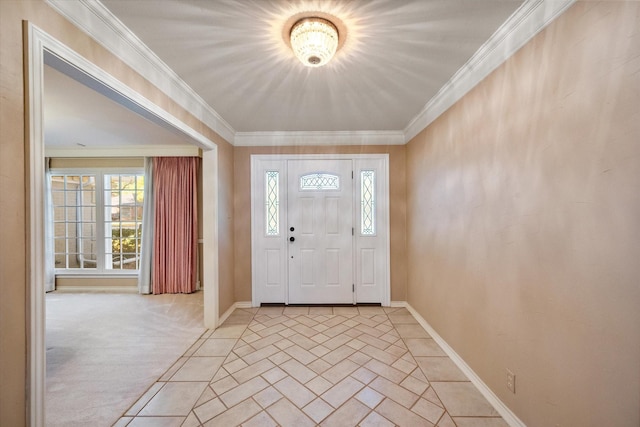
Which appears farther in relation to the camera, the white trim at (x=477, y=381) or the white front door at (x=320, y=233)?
the white front door at (x=320, y=233)

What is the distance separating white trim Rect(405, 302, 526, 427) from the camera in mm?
1543

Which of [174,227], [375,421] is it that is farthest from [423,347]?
[174,227]

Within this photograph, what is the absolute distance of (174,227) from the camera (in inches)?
167

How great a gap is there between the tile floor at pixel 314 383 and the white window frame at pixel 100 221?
3.18 meters

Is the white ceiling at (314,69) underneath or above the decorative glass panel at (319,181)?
above

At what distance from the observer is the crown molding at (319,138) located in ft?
11.2

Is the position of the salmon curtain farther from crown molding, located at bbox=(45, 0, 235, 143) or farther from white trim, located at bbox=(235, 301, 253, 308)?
crown molding, located at bbox=(45, 0, 235, 143)

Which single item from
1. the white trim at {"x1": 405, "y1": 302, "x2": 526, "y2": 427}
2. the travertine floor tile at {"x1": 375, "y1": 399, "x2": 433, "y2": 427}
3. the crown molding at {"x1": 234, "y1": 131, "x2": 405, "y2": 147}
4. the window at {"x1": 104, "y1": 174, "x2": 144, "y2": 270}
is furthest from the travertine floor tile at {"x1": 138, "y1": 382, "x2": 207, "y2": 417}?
the window at {"x1": 104, "y1": 174, "x2": 144, "y2": 270}

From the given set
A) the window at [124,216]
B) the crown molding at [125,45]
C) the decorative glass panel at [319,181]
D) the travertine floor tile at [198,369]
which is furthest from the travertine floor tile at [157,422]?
the window at [124,216]

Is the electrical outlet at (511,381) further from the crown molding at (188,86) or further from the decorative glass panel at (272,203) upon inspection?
the decorative glass panel at (272,203)

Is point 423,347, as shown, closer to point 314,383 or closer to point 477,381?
point 477,381

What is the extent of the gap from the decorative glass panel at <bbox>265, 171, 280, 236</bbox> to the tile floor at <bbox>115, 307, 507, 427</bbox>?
133 centimetres

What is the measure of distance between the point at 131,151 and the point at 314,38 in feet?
14.2

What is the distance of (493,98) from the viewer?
169 centimetres
